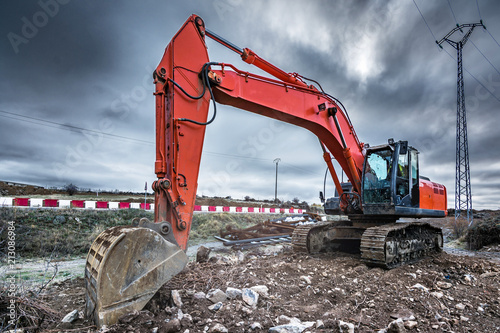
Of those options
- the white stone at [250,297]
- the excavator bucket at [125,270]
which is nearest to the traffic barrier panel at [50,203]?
the excavator bucket at [125,270]

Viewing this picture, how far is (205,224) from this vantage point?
14.4 metres

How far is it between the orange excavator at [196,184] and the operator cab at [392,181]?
23mm

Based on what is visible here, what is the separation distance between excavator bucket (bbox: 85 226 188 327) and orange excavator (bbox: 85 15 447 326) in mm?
10

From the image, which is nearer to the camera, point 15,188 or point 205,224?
point 205,224

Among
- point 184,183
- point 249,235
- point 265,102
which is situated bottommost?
point 249,235

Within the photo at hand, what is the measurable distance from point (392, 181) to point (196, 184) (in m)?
4.54

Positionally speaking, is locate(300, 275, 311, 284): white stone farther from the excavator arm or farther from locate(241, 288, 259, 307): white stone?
the excavator arm

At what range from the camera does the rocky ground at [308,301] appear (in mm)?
3045

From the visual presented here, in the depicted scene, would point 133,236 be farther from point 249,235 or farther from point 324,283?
point 249,235

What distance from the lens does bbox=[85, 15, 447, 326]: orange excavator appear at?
309 centimetres

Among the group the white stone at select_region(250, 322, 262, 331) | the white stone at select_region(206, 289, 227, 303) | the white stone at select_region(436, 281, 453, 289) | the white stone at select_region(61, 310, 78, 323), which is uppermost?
the white stone at select_region(206, 289, 227, 303)

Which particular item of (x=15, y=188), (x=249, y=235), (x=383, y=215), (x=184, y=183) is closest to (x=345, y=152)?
(x=383, y=215)

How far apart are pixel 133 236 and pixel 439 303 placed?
4.34 metres

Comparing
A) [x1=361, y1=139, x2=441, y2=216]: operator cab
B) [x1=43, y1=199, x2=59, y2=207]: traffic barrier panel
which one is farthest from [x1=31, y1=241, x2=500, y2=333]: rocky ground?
[x1=43, y1=199, x2=59, y2=207]: traffic barrier panel
